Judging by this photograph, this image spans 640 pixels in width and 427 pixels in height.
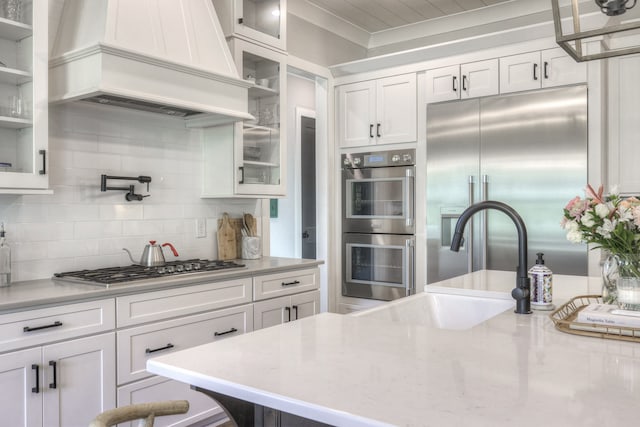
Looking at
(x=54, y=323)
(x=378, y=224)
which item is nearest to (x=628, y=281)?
(x=54, y=323)

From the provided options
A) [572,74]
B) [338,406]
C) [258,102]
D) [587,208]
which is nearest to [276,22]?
[258,102]

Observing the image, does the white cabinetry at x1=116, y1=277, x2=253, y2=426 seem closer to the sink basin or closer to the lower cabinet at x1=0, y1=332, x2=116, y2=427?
the lower cabinet at x1=0, y1=332, x2=116, y2=427

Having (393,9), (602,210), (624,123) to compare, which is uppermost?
(393,9)

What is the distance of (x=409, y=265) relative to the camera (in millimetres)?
4273

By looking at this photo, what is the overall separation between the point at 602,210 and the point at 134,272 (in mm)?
2154

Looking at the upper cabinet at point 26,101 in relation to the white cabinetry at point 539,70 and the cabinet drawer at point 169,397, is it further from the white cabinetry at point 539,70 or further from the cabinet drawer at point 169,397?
the white cabinetry at point 539,70

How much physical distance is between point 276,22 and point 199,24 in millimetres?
786

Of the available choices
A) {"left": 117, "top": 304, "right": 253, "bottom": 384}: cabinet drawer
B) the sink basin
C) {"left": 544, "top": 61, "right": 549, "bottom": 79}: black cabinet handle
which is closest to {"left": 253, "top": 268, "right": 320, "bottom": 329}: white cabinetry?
{"left": 117, "top": 304, "right": 253, "bottom": 384}: cabinet drawer

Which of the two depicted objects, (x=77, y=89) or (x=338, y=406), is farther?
(x=77, y=89)

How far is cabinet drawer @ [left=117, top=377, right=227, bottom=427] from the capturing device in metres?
2.45

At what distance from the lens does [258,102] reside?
3572 millimetres

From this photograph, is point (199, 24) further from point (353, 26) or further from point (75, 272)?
point (353, 26)

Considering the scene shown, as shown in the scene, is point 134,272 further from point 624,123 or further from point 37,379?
point 624,123

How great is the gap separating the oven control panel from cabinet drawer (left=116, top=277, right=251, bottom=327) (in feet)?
5.99
